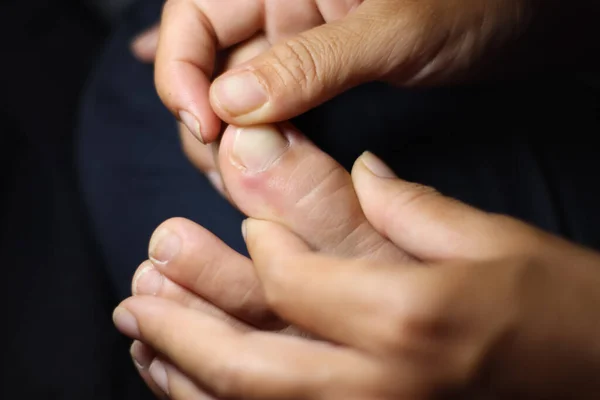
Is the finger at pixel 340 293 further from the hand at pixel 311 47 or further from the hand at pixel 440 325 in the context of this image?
the hand at pixel 311 47

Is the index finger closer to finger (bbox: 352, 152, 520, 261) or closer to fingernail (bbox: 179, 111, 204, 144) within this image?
fingernail (bbox: 179, 111, 204, 144)

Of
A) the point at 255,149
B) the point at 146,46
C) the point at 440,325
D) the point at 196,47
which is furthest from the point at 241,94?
the point at 146,46

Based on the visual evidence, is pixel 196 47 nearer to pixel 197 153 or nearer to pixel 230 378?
pixel 197 153

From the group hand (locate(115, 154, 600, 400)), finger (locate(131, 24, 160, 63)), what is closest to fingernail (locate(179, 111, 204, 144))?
hand (locate(115, 154, 600, 400))

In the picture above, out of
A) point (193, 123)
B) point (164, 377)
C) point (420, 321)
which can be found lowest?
point (164, 377)

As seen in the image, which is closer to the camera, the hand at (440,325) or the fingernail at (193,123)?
the hand at (440,325)

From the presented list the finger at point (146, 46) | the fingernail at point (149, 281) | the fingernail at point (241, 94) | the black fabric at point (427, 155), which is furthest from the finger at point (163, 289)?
the finger at point (146, 46)

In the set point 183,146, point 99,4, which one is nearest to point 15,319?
point 183,146
